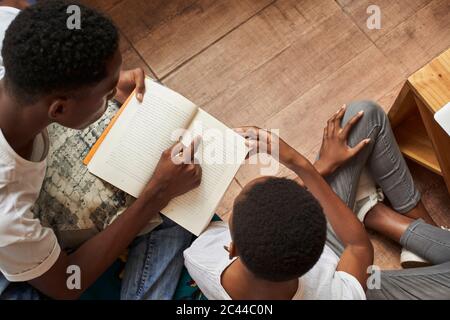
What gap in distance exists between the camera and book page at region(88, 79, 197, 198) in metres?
0.96

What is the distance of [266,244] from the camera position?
638 mm

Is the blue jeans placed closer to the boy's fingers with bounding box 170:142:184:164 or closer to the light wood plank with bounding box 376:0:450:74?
the boy's fingers with bounding box 170:142:184:164

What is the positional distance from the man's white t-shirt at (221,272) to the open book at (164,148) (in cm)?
7

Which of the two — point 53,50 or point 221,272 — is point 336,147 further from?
point 53,50

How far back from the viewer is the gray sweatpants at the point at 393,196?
0.96 m

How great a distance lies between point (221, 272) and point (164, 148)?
0.29 metres

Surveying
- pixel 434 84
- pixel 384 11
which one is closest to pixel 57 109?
pixel 434 84

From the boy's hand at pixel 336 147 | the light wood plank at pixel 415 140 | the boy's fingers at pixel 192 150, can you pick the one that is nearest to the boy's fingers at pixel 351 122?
the boy's hand at pixel 336 147

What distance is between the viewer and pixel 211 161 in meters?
0.99

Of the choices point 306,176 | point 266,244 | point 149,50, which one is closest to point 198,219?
point 306,176

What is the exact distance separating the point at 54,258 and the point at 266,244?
15.0 inches

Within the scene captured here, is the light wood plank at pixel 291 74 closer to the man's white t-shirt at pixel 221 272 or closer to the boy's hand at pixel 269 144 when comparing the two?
the boy's hand at pixel 269 144

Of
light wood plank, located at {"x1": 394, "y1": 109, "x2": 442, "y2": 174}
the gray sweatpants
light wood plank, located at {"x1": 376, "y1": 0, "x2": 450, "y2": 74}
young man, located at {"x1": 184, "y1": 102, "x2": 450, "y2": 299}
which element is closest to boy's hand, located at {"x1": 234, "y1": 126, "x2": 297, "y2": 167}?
young man, located at {"x1": 184, "y1": 102, "x2": 450, "y2": 299}

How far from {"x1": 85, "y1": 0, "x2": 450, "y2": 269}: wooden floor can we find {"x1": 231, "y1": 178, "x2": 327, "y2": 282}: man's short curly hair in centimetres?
67
